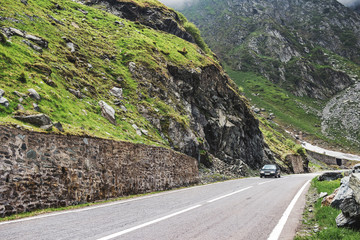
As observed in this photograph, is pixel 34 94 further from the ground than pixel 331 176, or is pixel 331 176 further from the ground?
pixel 331 176

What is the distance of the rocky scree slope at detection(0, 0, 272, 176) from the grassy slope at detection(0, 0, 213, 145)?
0.26 feet

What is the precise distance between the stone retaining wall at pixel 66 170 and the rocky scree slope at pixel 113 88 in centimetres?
78

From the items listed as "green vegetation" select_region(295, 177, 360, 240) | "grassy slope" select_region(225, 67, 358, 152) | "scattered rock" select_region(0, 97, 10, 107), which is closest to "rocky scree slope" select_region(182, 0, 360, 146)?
"grassy slope" select_region(225, 67, 358, 152)

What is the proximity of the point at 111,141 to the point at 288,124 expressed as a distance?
112990mm

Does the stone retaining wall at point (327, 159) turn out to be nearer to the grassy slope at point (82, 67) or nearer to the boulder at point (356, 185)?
the grassy slope at point (82, 67)

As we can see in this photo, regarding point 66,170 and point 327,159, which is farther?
point 327,159

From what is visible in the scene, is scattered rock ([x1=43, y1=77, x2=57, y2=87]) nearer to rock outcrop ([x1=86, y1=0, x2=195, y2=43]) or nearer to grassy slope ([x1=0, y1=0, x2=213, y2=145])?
grassy slope ([x1=0, y1=0, x2=213, y2=145])

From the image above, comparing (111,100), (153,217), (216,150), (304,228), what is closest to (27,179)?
(153,217)

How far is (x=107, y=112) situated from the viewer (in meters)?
17.7

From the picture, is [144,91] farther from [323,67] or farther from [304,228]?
[323,67]

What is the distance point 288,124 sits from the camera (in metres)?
111

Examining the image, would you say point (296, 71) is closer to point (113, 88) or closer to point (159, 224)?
point (113, 88)

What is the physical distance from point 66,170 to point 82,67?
15.1m

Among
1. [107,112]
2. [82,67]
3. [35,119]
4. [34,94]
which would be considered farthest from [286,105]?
[35,119]
